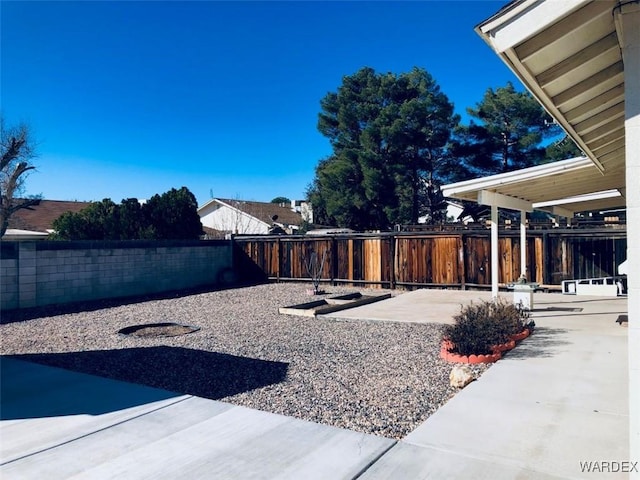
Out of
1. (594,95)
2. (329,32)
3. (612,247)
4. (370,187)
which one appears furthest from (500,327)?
(370,187)

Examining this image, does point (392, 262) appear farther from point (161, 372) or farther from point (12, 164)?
point (12, 164)

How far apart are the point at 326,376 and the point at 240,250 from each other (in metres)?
14.3

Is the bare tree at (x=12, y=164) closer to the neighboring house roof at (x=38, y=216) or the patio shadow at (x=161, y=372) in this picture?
the neighboring house roof at (x=38, y=216)

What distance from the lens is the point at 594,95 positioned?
14.4 feet

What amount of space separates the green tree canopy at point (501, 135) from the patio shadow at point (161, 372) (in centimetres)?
2460

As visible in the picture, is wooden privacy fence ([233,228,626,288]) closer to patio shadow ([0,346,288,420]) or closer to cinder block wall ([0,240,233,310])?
cinder block wall ([0,240,233,310])

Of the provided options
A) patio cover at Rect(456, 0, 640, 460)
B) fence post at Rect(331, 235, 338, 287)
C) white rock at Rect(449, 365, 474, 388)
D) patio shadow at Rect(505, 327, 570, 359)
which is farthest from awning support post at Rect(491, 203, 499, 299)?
fence post at Rect(331, 235, 338, 287)

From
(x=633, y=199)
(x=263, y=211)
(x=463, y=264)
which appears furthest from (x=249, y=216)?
(x=633, y=199)

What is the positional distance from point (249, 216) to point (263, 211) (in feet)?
7.93

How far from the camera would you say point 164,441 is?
12.5 feet

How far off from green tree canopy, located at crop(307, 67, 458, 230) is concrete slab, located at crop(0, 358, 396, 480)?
2469 centimetres

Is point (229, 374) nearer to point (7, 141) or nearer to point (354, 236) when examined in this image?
point (354, 236)

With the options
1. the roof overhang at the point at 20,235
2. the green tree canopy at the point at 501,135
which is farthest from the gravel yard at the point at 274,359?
the green tree canopy at the point at 501,135

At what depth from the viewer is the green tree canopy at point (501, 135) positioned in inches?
1051
